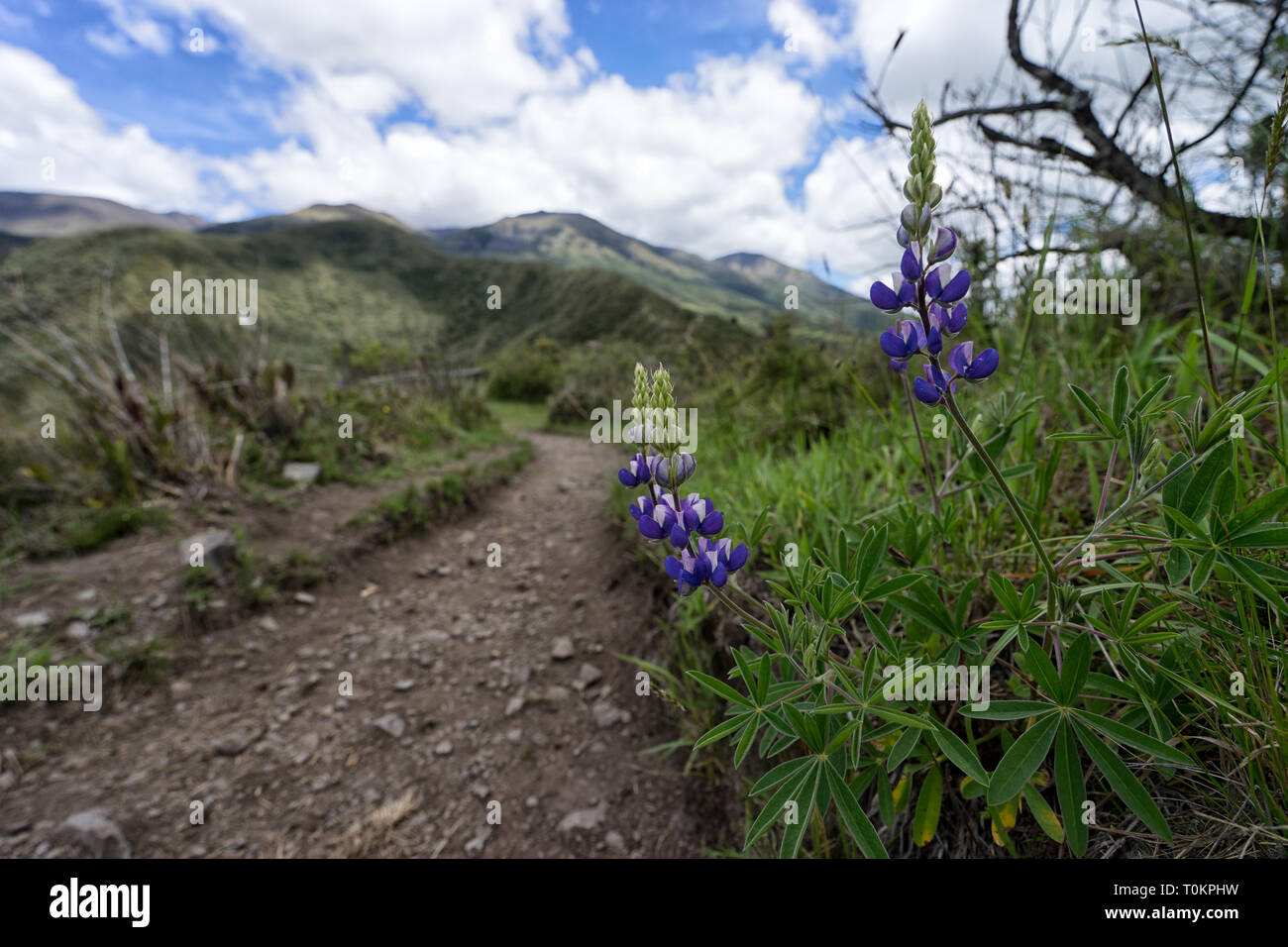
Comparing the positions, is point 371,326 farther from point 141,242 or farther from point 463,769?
point 463,769

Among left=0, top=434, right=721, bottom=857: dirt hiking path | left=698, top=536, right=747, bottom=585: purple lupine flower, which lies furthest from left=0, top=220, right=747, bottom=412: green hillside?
left=698, top=536, right=747, bottom=585: purple lupine flower

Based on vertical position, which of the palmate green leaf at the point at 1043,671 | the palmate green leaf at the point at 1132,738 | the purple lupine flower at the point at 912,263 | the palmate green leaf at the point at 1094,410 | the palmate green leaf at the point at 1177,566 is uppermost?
the purple lupine flower at the point at 912,263

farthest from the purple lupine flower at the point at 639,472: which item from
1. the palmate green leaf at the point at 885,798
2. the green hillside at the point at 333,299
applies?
the green hillside at the point at 333,299

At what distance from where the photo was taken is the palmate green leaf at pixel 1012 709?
1.04 m

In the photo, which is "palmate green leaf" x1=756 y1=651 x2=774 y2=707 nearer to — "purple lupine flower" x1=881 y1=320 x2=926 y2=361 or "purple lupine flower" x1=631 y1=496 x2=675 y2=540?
"purple lupine flower" x1=631 y1=496 x2=675 y2=540

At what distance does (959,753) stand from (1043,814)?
232 mm

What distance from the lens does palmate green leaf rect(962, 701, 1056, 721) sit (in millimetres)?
1037

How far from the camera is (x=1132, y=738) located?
0.99 metres

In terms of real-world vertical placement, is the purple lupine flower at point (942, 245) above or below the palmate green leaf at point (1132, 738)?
above

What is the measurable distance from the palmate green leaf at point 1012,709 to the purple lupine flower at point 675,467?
0.73m

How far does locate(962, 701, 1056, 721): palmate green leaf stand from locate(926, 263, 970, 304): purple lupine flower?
31.8 inches

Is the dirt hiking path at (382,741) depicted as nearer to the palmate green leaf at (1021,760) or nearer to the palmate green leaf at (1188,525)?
the palmate green leaf at (1021,760)
